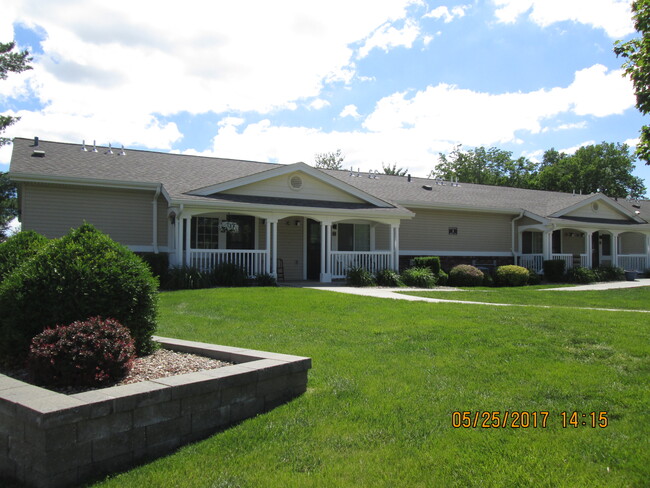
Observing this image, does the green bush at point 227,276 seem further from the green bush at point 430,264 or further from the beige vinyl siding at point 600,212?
the beige vinyl siding at point 600,212

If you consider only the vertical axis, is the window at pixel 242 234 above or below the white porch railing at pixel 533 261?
above

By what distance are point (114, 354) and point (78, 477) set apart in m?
1.21

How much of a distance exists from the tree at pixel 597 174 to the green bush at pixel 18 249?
45.7 m

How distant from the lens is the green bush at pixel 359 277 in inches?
635

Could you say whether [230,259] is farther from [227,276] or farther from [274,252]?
[274,252]

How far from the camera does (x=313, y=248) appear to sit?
1839cm

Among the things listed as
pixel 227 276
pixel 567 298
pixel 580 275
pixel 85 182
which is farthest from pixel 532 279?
pixel 85 182

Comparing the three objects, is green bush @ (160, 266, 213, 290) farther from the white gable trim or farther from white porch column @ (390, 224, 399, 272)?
the white gable trim

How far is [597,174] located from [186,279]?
140 feet

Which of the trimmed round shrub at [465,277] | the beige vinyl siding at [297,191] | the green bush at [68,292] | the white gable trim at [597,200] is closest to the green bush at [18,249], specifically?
the green bush at [68,292]

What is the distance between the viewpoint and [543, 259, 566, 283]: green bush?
66.2 ft

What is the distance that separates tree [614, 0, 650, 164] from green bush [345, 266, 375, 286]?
939 cm

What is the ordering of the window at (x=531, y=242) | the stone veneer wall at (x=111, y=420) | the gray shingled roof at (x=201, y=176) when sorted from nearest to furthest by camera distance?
1. the stone veneer wall at (x=111, y=420)
2. the gray shingled roof at (x=201, y=176)
3. the window at (x=531, y=242)

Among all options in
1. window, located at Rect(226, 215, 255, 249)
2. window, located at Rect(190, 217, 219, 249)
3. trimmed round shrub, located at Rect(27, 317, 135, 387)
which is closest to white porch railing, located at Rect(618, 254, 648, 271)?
window, located at Rect(226, 215, 255, 249)
